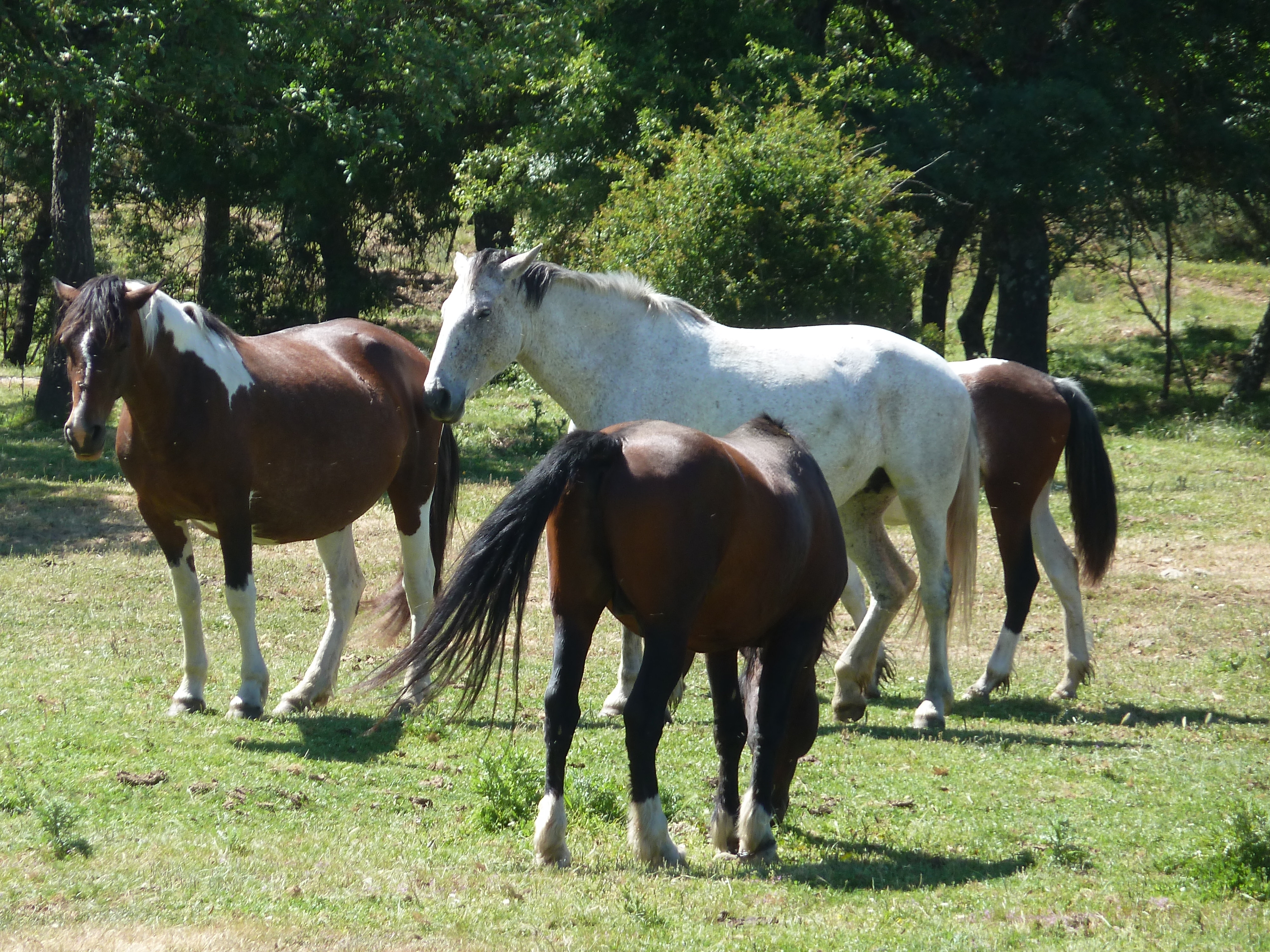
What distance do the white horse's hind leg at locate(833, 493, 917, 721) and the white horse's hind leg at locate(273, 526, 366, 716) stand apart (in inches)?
120

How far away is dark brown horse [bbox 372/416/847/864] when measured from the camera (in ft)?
14.1

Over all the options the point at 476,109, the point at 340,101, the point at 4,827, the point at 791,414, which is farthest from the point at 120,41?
the point at 4,827

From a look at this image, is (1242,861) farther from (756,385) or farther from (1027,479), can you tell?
(1027,479)

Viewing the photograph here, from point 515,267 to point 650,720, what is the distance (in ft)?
10.7

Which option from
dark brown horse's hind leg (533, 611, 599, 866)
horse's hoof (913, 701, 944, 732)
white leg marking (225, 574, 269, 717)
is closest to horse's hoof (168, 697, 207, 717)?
white leg marking (225, 574, 269, 717)

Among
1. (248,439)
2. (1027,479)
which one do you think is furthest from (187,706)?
(1027,479)

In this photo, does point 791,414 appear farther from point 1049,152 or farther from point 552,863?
point 1049,152

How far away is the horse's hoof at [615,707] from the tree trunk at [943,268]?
34.5 feet

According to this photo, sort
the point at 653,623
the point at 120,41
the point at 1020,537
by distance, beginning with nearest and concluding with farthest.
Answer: the point at 653,623 → the point at 1020,537 → the point at 120,41

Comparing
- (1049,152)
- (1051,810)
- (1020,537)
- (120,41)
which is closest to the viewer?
(1051,810)

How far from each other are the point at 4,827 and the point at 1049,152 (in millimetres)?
17102

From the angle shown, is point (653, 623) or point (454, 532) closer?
point (653, 623)

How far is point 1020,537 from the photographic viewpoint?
346 inches

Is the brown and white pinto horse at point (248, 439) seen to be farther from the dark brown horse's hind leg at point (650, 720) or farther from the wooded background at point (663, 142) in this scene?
Answer: the wooded background at point (663, 142)
